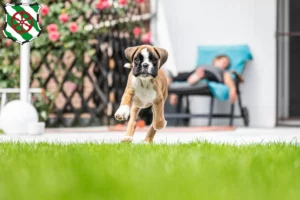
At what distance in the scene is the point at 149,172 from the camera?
2049 mm

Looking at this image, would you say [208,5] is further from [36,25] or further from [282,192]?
[282,192]

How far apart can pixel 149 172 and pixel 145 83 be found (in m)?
1.19

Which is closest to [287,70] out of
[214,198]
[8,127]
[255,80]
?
[255,80]

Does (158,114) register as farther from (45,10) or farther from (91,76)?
(91,76)

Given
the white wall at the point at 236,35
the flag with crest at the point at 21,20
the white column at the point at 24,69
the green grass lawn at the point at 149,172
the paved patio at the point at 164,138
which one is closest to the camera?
the green grass lawn at the point at 149,172

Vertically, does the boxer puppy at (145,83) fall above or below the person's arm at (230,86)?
above

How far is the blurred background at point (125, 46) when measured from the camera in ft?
20.0

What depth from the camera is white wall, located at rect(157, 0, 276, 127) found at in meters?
6.95

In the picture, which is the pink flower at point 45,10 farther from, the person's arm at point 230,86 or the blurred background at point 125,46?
the person's arm at point 230,86

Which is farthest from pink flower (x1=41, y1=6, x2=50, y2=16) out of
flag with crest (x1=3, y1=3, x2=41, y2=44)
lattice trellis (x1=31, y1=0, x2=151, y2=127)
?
flag with crest (x1=3, y1=3, x2=41, y2=44)

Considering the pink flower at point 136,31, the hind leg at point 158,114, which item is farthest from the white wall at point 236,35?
the hind leg at point 158,114

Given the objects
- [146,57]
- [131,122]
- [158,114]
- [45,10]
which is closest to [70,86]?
[45,10]

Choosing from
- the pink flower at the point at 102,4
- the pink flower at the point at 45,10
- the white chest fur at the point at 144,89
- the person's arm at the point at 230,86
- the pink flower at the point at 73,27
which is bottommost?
the person's arm at the point at 230,86

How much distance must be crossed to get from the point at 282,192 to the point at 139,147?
55.6 inches
